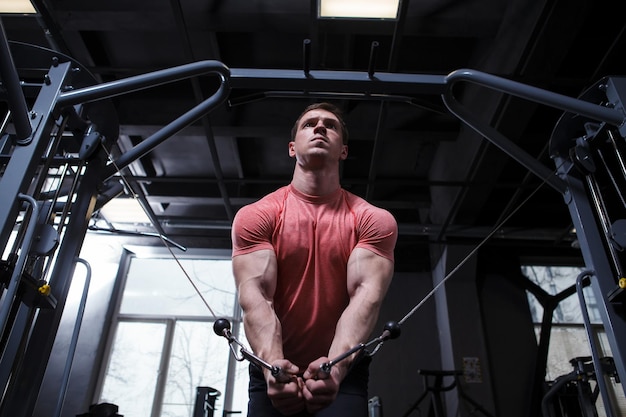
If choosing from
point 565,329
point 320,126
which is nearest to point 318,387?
point 320,126

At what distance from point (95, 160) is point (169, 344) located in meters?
4.38

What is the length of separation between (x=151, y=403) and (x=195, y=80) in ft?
12.4

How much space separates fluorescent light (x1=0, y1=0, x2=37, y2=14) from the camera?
9.96ft

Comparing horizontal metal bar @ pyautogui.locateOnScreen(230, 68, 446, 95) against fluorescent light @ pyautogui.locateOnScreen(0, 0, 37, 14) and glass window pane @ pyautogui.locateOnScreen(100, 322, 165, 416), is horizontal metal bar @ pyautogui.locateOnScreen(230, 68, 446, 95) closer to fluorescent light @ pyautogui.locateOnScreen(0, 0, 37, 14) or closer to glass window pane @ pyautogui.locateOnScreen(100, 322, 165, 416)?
fluorescent light @ pyautogui.locateOnScreen(0, 0, 37, 14)

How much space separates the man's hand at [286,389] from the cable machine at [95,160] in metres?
0.80

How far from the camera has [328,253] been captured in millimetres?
1076

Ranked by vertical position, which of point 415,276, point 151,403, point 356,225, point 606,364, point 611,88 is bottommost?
point 606,364

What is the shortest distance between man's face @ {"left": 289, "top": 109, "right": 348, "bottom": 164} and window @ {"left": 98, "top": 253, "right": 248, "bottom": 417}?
14.9 ft

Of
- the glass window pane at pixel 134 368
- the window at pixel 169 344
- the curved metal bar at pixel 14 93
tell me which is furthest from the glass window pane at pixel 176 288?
the curved metal bar at pixel 14 93

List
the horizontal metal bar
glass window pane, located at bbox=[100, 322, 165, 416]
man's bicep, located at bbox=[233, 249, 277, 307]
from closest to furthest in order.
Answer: man's bicep, located at bbox=[233, 249, 277, 307] → the horizontal metal bar → glass window pane, located at bbox=[100, 322, 165, 416]

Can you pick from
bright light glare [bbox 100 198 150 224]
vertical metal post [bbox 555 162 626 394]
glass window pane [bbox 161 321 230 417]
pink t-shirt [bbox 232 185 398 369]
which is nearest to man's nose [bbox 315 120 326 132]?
pink t-shirt [bbox 232 185 398 369]

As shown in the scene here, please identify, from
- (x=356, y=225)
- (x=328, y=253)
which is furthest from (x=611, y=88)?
(x=328, y=253)

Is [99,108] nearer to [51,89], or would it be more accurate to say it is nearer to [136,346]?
[51,89]

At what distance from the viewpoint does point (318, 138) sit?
1218 mm
